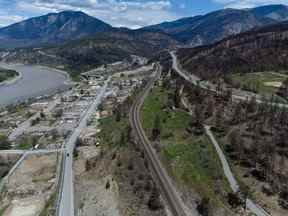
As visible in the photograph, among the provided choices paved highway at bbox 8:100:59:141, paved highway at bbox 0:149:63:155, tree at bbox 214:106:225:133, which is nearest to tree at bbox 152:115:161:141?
tree at bbox 214:106:225:133

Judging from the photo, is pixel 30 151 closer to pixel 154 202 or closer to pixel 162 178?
pixel 162 178

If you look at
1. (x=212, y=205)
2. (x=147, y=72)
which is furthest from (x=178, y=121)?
(x=147, y=72)

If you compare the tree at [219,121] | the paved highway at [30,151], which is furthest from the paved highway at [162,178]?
the paved highway at [30,151]

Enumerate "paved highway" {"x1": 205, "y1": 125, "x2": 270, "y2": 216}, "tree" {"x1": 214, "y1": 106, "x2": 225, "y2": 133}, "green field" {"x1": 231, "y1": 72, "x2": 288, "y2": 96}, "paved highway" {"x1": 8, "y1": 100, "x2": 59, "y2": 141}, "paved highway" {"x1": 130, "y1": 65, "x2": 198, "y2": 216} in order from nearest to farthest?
1. "paved highway" {"x1": 130, "y1": 65, "x2": 198, "y2": 216}
2. "paved highway" {"x1": 205, "y1": 125, "x2": 270, "y2": 216}
3. "tree" {"x1": 214, "y1": 106, "x2": 225, "y2": 133}
4. "paved highway" {"x1": 8, "y1": 100, "x2": 59, "y2": 141}
5. "green field" {"x1": 231, "y1": 72, "x2": 288, "y2": 96}

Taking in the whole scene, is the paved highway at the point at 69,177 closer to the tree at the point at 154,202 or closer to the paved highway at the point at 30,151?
the paved highway at the point at 30,151

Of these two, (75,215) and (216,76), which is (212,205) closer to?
(75,215)

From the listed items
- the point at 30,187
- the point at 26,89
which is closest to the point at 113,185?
the point at 30,187

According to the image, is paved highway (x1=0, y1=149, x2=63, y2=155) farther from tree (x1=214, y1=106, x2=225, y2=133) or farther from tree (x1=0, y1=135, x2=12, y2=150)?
tree (x1=214, y1=106, x2=225, y2=133)
